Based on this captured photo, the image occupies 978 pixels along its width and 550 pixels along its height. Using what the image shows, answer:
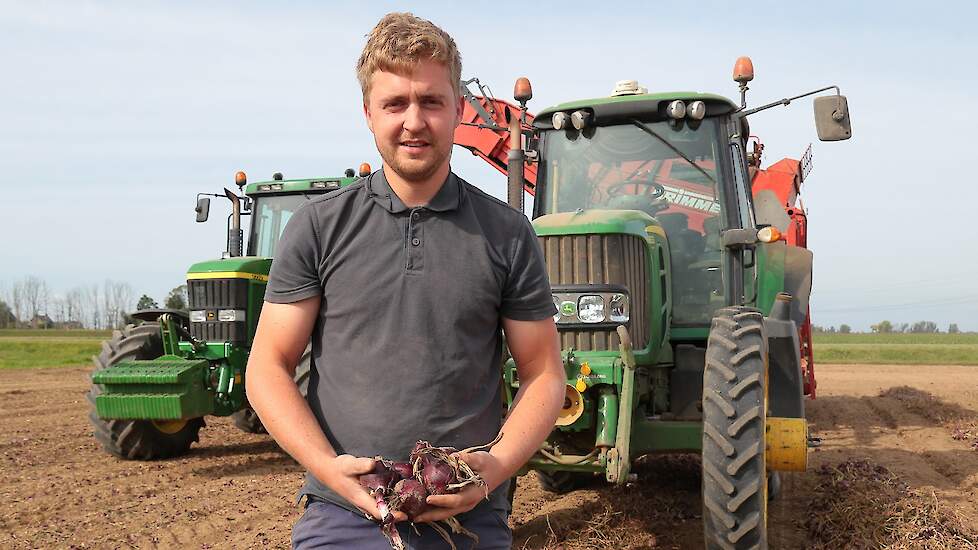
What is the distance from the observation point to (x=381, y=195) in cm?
196

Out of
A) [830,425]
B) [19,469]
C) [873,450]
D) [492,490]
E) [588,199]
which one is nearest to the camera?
[492,490]

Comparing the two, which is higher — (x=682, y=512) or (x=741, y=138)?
(x=741, y=138)

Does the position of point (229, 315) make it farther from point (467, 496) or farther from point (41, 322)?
point (41, 322)

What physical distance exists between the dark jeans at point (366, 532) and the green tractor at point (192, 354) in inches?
245

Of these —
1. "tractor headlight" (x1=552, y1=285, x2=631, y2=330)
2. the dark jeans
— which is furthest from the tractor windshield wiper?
the dark jeans

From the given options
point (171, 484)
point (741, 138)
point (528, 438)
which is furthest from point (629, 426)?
point (171, 484)

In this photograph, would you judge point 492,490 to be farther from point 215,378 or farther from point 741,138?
point 215,378

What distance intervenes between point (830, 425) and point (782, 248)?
5.91 metres

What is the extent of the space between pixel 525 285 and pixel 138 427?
7.22 meters

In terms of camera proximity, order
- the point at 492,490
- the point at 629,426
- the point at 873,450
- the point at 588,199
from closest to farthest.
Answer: the point at 492,490
the point at 629,426
the point at 588,199
the point at 873,450

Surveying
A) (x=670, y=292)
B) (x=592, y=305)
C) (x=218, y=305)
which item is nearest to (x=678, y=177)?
(x=670, y=292)

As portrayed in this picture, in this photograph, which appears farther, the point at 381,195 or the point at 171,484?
the point at 171,484

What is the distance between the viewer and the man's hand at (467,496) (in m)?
1.73

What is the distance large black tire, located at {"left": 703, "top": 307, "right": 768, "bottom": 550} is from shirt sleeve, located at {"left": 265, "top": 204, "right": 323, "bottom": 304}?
9.59 feet
